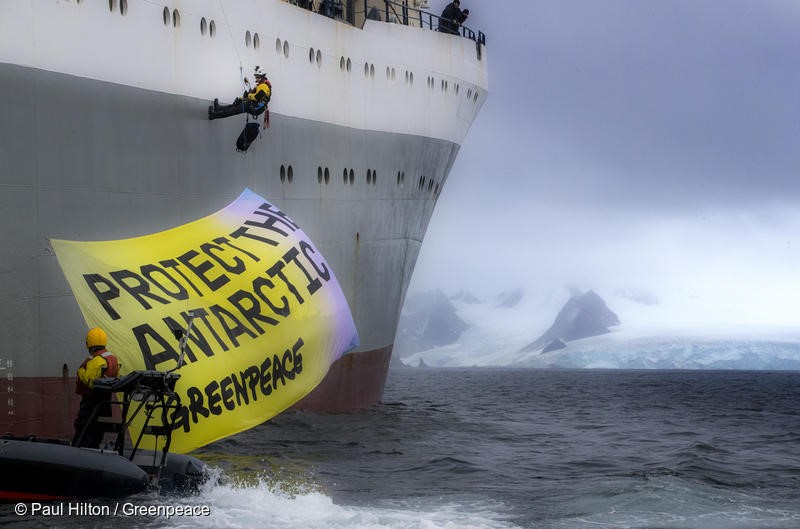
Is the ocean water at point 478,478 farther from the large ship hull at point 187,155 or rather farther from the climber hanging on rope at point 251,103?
the climber hanging on rope at point 251,103

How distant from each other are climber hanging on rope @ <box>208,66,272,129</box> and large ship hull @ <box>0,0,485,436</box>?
0.26m

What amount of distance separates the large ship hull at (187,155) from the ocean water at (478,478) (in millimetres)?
2448

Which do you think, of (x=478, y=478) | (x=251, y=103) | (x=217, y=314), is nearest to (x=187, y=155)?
(x=251, y=103)

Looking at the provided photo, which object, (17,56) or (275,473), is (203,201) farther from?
(275,473)

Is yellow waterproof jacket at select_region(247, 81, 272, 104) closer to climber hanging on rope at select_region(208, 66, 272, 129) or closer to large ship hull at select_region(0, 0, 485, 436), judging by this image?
climber hanging on rope at select_region(208, 66, 272, 129)

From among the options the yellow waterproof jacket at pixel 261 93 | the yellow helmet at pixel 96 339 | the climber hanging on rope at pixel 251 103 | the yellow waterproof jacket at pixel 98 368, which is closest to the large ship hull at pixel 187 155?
the climber hanging on rope at pixel 251 103

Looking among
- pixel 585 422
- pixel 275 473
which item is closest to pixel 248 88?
pixel 275 473

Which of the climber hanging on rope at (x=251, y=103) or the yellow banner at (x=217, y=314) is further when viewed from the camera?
the climber hanging on rope at (x=251, y=103)

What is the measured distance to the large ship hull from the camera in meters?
14.5

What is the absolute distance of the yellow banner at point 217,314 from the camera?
1000cm

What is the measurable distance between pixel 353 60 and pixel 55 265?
9155 millimetres

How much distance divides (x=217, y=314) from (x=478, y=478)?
696 cm

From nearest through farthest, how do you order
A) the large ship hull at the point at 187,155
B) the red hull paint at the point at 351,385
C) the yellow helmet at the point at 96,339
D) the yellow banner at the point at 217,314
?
the yellow banner at the point at 217,314 < the yellow helmet at the point at 96,339 < the large ship hull at the point at 187,155 < the red hull paint at the point at 351,385

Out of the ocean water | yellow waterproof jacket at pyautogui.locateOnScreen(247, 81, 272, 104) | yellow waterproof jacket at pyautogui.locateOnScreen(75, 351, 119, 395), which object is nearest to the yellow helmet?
yellow waterproof jacket at pyautogui.locateOnScreen(75, 351, 119, 395)
